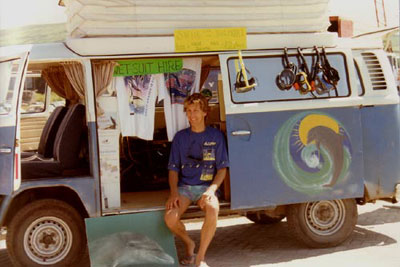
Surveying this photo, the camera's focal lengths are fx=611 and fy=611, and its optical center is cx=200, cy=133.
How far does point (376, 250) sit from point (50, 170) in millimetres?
3590

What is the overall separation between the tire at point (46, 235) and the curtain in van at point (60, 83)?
5.61 ft

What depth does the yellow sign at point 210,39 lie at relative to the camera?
623 centimetres

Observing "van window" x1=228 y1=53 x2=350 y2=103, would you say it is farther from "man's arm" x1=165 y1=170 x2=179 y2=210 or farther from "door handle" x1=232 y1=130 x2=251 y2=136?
"man's arm" x1=165 y1=170 x2=179 y2=210

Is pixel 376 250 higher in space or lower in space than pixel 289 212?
lower

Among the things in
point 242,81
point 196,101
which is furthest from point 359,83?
point 196,101

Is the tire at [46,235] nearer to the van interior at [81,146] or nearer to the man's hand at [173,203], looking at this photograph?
the van interior at [81,146]

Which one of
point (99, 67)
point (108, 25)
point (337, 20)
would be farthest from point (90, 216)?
point (337, 20)

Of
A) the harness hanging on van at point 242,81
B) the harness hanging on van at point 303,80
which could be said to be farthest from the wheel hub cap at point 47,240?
the harness hanging on van at point 303,80

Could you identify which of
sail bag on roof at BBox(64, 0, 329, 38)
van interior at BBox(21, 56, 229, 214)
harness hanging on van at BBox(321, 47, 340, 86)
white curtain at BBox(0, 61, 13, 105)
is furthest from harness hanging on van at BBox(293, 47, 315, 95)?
A: white curtain at BBox(0, 61, 13, 105)

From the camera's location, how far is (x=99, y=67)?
6.14 metres

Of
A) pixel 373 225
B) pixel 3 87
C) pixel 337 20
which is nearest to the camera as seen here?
pixel 3 87

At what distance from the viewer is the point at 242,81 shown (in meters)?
6.33

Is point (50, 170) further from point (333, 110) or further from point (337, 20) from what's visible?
point (337, 20)

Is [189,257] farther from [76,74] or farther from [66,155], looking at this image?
[76,74]
